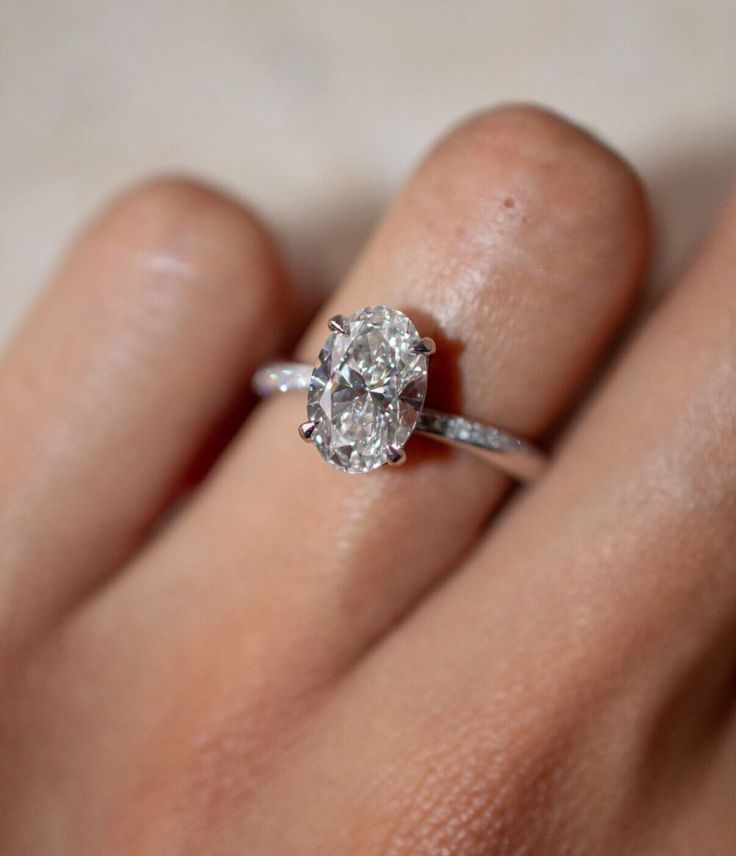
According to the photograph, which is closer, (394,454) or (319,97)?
(394,454)

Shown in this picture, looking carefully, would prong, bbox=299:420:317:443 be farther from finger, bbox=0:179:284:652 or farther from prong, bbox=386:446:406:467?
finger, bbox=0:179:284:652

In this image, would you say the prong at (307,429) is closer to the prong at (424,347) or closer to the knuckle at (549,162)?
the prong at (424,347)

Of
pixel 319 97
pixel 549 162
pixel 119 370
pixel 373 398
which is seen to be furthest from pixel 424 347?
pixel 319 97

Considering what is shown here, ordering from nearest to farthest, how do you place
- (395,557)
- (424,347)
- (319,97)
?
(424,347) → (395,557) → (319,97)

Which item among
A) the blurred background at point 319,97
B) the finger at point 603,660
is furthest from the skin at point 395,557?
the blurred background at point 319,97

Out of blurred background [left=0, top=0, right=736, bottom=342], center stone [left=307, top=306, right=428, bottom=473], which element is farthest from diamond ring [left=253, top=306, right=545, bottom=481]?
blurred background [left=0, top=0, right=736, bottom=342]

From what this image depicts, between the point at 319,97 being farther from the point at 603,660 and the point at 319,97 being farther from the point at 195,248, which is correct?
the point at 603,660

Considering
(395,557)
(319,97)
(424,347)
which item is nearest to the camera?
(424,347)
